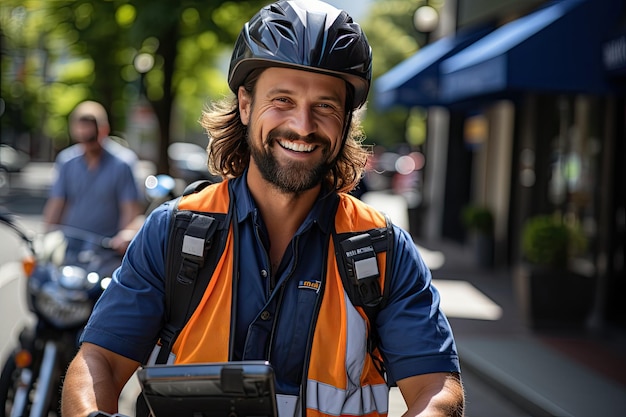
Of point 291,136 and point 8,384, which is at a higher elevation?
point 291,136

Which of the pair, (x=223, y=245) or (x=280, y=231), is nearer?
(x=223, y=245)

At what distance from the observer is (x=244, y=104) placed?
2.75 m

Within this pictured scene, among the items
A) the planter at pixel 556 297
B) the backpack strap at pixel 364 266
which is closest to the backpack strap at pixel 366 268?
the backpack strap at pixel 364 266

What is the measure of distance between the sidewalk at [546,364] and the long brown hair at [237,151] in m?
4.15

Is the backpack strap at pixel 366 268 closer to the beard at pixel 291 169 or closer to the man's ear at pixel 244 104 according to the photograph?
the beard at pixel 291 169

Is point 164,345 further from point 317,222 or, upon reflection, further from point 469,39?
point 469,39

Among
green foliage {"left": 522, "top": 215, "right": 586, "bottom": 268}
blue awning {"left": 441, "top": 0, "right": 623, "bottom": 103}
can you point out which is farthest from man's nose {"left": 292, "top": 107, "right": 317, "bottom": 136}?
green foliage {"left": 522, "top": 215, "right": 586, "bottom": 268}

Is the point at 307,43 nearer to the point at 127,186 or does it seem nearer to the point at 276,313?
the point at 276,313

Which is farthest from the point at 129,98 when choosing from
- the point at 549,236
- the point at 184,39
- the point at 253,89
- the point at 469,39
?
the point at 253,89

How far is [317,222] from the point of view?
102 inches

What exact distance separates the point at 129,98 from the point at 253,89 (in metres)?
29.6

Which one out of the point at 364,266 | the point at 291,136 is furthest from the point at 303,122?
the point at 364,266

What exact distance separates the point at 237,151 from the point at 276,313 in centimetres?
65

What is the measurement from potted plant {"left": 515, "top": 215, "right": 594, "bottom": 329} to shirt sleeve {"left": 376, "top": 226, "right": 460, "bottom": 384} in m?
7.54
